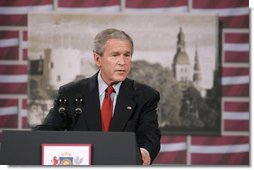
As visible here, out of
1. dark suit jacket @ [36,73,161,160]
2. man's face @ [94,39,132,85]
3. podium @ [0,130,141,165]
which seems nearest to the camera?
podium @ [0,130,141,165]

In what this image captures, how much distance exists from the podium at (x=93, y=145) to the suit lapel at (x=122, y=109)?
82cm

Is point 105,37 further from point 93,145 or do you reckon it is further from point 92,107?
point 93,145

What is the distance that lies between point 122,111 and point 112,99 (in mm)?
132

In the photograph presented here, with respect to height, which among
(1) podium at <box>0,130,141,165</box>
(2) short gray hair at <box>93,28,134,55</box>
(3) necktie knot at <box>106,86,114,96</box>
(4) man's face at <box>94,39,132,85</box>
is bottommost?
(1) podium at <box>0,130,141,165</box>

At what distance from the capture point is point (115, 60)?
9.93 ft

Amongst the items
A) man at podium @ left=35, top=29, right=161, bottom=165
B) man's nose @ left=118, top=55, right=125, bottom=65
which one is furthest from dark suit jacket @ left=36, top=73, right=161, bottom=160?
man's nose @ left=118, top=55, right=125, bottom=65

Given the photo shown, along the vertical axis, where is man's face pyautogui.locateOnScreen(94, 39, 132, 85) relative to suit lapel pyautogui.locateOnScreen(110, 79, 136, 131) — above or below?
above

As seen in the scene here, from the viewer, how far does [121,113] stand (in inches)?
114

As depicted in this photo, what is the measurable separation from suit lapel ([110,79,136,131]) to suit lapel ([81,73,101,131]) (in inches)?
3.4

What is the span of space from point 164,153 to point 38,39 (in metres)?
1.51

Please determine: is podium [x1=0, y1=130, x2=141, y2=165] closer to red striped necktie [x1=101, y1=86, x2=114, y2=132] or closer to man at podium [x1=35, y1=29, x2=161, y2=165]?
man at podium [x1=35, y1=29, x2=161, y2=165]

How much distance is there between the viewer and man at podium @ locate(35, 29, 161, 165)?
8.85ft

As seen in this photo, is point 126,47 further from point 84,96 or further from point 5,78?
point 5,78

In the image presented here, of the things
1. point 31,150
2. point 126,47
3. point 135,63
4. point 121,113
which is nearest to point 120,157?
point 31,150
